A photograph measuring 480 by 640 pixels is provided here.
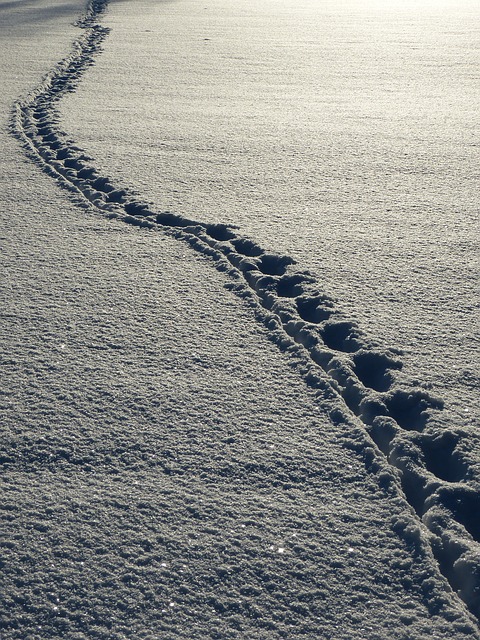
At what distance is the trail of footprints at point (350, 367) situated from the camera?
1.27 metres

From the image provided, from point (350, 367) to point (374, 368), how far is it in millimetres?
58

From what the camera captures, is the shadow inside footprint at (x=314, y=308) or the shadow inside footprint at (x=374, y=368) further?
the shadow inside footprint at (x=314, y=308)

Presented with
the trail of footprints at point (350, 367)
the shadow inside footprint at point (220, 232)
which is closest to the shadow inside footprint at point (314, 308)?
the trail of footprints at point (350, 367)

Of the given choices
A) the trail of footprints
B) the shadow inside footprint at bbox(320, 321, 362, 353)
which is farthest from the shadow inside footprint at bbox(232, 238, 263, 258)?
the shadow inside footprint at bbox(320, 321, 362, 353)

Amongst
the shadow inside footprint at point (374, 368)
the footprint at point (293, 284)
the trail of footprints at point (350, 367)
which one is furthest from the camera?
the footprint at point (293, 284)

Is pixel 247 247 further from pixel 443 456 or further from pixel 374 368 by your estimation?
pixel 443 456

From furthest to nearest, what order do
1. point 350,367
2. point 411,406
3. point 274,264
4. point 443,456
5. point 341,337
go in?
point 274,264 < point 341,337 < point 350,367 < point 411,406 < point 443,456

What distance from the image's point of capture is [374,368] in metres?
1.72

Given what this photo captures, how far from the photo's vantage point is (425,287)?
2041 millimetres

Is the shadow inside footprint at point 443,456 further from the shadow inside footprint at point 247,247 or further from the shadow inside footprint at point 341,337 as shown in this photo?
the shadow inside footprint at point 247,247

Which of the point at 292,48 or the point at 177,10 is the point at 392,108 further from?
the point at 177,10

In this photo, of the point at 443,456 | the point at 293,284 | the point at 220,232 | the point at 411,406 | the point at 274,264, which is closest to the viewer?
the point at 443,456

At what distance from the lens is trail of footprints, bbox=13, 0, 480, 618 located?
1271 millimetres

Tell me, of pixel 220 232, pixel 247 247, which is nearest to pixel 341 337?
pixel 247 247
